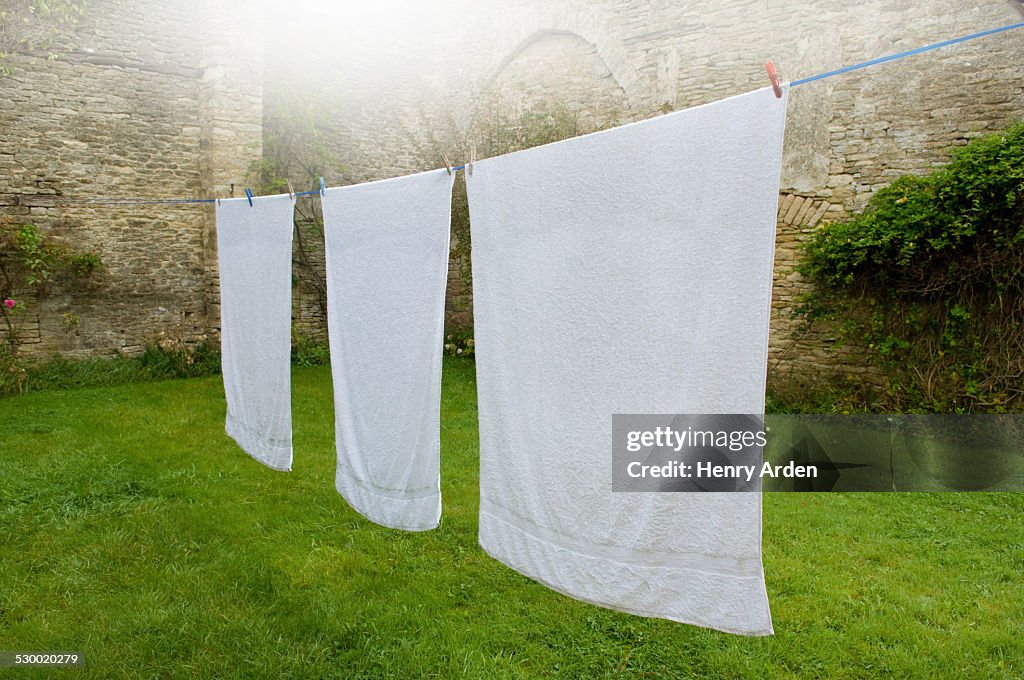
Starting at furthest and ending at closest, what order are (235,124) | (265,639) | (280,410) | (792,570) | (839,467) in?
A: (235,124)
(839,467)
(280,410)
(792,570)
(265,639)

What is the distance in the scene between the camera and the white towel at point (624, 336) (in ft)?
4.92

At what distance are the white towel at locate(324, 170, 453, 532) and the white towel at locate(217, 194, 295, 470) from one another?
54 centimetres

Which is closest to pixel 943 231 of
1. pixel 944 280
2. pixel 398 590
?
pixel 944 280

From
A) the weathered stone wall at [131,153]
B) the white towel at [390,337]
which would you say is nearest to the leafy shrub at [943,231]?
the white towel at [390,337]

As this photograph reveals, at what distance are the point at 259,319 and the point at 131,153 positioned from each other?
4.74 metres

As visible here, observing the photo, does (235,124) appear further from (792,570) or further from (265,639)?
(792,570)

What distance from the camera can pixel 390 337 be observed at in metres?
2.40

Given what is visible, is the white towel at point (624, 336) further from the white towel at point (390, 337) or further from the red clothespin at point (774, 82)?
Result: the white towel at point (390, 337)

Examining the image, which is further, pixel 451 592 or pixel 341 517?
pixel 341 517

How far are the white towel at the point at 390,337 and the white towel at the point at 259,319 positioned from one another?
0.54 m

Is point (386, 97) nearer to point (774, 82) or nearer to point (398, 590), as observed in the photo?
point (398, 590)

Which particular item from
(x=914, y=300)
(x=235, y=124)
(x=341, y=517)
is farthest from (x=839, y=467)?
(x=235, y=124)

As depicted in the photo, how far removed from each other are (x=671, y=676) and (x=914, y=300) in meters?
3.95

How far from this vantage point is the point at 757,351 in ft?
4.84
